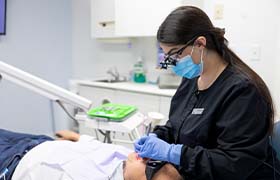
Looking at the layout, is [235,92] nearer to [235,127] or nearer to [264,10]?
[235,127]

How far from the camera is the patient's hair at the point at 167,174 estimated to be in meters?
1.15

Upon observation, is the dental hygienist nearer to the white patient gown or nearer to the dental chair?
the dental chair

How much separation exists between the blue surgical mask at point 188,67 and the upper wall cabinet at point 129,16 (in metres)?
1.40

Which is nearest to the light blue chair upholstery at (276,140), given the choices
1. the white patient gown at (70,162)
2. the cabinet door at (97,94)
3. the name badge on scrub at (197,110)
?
the name badge on scrub at (197,110)

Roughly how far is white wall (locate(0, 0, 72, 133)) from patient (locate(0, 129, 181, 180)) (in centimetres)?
172

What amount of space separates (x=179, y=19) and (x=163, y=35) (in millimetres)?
89

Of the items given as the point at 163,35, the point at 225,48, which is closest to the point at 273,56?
the point at 225,48

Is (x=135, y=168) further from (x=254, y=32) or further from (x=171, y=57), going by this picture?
(x=254, y=32)

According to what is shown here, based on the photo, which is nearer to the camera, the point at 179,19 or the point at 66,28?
the point at 179,19

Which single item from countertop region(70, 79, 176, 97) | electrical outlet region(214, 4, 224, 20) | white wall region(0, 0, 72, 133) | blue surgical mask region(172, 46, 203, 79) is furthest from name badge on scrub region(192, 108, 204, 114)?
white wall region(0, 0, 72, 133)

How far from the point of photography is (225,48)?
1199mm

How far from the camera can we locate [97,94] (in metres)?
3.06

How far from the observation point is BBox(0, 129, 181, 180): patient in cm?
126

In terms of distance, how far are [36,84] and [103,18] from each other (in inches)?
68.3
